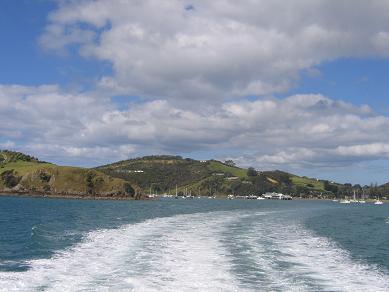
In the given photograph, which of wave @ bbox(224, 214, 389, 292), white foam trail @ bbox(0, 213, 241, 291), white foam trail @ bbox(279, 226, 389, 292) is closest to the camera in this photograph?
white foam trail @ bbox(0, 213, 241, 291)

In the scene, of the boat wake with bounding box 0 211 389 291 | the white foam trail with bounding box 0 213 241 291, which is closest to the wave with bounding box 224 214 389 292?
the boat wake with bounding box 0 211 389 291

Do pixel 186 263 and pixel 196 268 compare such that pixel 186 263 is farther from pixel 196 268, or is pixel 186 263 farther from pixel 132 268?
pixel 132 268

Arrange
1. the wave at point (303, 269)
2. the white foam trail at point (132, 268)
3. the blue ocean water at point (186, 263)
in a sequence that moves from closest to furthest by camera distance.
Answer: the white foam trail at point (132, 268) → the blue ocean water at point (186, 263) → the wave at point (303, 269)

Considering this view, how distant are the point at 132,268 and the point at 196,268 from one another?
367 centimetres

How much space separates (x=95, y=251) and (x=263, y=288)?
15597 mm

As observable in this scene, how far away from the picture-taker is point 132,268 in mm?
28531

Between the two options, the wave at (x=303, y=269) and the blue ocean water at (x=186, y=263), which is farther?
the wave at (x=303, y=269)

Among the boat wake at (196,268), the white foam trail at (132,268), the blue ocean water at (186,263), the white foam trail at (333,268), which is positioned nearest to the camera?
the white foam trail at (132,268)

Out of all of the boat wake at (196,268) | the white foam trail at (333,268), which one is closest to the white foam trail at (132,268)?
the boat wake at (196,268)

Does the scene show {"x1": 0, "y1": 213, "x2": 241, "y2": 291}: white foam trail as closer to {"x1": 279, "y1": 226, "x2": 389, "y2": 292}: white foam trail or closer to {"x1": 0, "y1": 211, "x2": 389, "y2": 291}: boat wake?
{"x1": 0, "y1": 211, "x2": 389, "y2": 291}: boat wake

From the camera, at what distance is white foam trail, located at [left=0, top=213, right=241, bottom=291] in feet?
78.2

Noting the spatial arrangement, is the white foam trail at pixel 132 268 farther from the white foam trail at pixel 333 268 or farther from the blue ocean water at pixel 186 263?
the white foam trail at pixel 333 268

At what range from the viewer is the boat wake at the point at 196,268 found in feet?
79.8

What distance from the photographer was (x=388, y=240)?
53.6m
